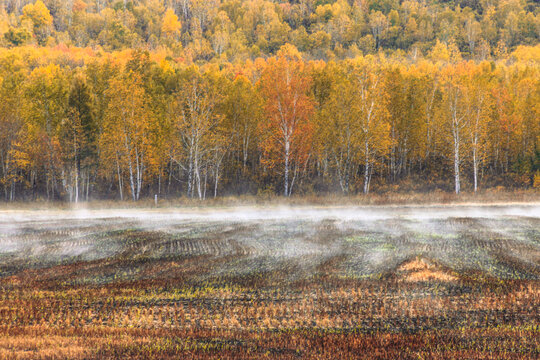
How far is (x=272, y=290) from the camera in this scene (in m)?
11.9

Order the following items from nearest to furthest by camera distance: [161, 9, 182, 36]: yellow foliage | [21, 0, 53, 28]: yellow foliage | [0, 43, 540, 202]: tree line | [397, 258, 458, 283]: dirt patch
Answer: [397, 258, 458, 283]: dirt patch, [0, 43, 540, 202]: tree line, [21, 0, 53, 28]: yellow foliage, [161, 9, 182, 36]: yellow foliage

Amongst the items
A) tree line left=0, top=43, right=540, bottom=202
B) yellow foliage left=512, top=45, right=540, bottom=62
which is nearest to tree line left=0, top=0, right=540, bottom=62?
yellow foliage left=512, top=45, right=540, bottom=62

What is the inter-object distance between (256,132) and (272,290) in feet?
124

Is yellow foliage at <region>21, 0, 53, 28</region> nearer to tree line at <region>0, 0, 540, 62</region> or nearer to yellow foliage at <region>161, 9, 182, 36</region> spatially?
tree line at <region>0, 0, 540, 62</region>

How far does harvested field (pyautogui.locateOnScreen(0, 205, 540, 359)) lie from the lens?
8.33 meters

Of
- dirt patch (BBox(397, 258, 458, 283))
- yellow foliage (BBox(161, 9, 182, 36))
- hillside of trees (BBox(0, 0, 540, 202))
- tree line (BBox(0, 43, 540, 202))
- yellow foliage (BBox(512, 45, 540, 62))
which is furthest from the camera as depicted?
yellow foliage (BBox(161, 9, 182, 36))

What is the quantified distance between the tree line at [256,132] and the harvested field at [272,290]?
20156 mm

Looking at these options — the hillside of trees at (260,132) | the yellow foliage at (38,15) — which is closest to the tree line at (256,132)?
the hillside of trees at (260,132)

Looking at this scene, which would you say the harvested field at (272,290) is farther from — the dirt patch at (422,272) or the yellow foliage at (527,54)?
the yellow foliage at (527,54)

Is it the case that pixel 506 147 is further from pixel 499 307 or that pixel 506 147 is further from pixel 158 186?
pixel 499 307

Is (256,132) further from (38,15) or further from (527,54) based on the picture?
(38,15)

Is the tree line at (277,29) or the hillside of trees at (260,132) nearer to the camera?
the hillside of trees at (260,132)

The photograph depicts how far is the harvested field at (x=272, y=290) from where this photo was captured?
27.3ft

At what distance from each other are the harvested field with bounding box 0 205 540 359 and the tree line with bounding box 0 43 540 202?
66.1 feet
